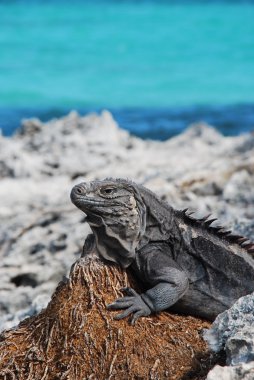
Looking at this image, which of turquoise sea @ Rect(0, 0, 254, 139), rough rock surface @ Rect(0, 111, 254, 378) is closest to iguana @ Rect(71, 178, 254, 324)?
rough rock surface @ Rect(0, 111, 254, 378)

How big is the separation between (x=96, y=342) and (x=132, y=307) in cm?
25

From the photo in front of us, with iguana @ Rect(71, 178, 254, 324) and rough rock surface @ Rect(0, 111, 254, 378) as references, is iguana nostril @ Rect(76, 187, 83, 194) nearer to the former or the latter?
iguana @ Rect(71, 178, 254, 324)

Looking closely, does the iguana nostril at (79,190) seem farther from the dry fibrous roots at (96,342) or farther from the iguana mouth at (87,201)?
the dry fibrous roots at (96,342)

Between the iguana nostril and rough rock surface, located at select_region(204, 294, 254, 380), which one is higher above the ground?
the iguana nostril

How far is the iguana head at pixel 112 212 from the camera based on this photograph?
15.3 ft

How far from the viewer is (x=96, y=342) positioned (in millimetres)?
4477

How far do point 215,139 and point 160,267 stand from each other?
9.26 meters

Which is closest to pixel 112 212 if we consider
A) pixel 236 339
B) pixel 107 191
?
pixel 107 191

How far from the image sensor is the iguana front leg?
15.1 ft

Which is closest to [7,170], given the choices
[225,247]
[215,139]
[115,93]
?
[215,139]

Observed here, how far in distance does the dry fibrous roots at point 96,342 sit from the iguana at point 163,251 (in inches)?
3.0

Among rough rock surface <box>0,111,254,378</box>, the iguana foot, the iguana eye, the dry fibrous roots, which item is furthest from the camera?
rough rock surface <box>0,111,254,378</box>

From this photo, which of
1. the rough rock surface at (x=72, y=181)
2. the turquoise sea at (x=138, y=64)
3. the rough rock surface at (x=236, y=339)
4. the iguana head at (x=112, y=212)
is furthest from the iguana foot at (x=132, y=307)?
the turquoise sea at (x=138, y=64)

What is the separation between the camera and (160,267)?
4789 millimetres
